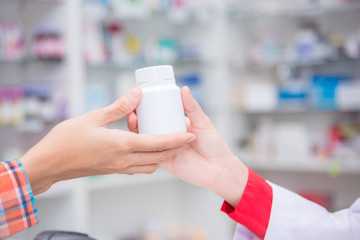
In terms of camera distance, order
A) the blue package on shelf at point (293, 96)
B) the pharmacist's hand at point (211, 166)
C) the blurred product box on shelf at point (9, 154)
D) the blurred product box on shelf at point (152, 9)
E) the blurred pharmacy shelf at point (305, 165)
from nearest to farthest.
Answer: the pharmacist's hand at point (211, 166) → the blurred product box on shelf at point (9, 154) → the blurred product box on shelf at point (152, 9) → the blurred pharmacy shelf at point (305, 165) → the blue package on shelf at point (293, 96)

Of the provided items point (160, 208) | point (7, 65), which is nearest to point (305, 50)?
point (160, 208)

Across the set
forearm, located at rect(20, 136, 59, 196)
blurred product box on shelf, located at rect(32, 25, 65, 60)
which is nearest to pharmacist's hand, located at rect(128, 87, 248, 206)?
forearm, located at rect(20, 136, 59, 196)

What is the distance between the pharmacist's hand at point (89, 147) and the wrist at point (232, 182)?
0.22 meters

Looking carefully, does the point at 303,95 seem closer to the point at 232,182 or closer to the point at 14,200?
the point at 232,182

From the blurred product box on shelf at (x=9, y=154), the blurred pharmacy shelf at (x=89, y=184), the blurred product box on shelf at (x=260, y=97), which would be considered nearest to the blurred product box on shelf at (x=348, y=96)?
the blurred product box on shelf at (x=260, y=97)

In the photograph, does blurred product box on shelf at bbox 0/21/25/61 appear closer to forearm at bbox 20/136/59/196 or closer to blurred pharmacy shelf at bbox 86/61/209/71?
blurred pharmacy shelf at bbox 86/61/209/71

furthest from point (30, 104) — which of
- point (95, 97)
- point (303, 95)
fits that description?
point (303, 95)

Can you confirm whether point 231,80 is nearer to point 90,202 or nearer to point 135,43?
point 135,43

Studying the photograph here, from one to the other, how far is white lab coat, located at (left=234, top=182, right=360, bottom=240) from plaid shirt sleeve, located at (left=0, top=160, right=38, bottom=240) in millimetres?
576

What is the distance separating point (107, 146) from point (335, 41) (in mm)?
2808

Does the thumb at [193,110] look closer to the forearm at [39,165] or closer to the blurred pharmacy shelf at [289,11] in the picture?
the forearm at [39,165]

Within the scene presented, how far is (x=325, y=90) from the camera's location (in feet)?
10.7

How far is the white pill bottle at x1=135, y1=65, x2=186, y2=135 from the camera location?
901 mm

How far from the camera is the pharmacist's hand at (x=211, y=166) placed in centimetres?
110
